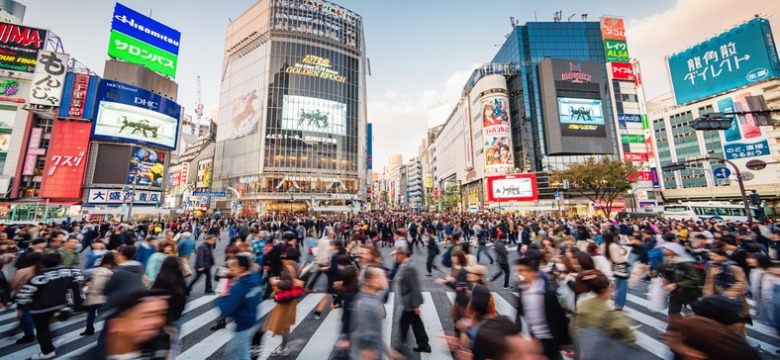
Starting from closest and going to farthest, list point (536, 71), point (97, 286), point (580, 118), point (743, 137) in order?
point (97, 286)
point (743, 137)
point (580, 118)
point (536, 71)

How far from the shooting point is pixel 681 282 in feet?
15.0

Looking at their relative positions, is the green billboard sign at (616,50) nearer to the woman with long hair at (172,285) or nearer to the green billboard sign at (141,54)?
the woman with long hair at (172,285)

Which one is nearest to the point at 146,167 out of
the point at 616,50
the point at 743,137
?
the point at 743,137

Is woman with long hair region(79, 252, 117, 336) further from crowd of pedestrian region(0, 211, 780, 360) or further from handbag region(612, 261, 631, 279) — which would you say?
handbag region(612, 261, 631, 279)

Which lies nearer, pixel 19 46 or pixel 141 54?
pixel 19 46

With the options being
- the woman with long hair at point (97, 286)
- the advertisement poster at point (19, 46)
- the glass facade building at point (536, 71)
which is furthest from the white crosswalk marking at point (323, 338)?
the glass facade building at point (536, 71)

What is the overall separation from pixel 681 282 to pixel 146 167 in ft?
172

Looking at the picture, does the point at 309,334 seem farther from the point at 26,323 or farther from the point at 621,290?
the point at 621,290

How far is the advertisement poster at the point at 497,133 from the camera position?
50281mm

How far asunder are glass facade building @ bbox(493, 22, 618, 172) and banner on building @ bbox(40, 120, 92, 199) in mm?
64895

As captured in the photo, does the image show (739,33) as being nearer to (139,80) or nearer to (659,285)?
(659,285)

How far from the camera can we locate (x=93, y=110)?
3634 centimetres

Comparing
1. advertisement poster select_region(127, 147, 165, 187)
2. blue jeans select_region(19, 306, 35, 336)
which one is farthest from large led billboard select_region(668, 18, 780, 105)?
advertisement poster select_region(127, 147, 165, 187)

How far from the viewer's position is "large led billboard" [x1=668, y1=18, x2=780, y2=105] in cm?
3778
